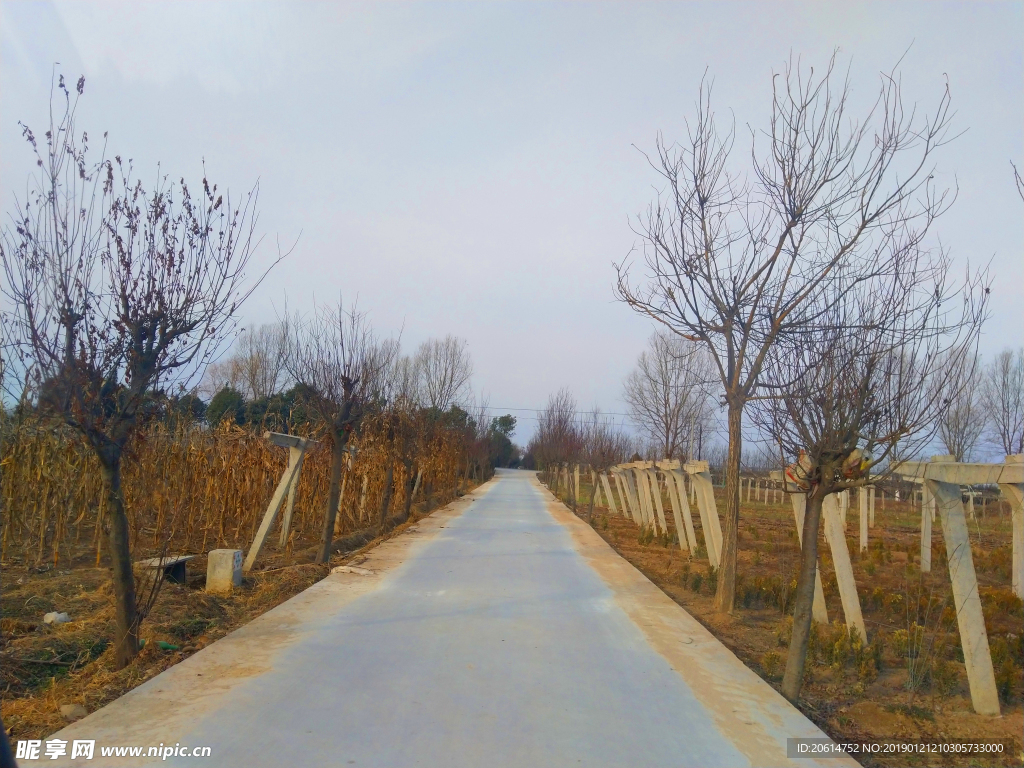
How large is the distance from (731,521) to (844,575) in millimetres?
1458

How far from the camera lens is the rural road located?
427 cm

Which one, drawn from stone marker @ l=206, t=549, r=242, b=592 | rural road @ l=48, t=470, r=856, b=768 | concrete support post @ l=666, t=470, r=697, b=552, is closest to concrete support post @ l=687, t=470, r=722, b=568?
concrete support post @ l=666, t=470, r=697, b=552

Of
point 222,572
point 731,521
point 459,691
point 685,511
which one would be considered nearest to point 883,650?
point 731,521

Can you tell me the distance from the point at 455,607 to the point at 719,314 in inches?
178

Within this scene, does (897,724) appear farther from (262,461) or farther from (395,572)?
(262,461)

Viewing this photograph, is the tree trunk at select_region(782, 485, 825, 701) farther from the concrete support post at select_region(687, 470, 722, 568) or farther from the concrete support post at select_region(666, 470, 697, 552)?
the concrete support post at select_region(666, 470, 697, 552)

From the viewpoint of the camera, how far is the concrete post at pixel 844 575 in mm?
7594

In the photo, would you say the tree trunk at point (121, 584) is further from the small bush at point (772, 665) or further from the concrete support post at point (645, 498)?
the concrete support post at point (645, 498)

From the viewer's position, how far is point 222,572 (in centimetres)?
905

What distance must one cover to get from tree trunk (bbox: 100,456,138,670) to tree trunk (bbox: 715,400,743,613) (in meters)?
6.28

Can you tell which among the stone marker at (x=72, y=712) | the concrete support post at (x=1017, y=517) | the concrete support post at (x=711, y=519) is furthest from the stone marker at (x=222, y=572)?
the concrete support post at (x=1017, y=517)

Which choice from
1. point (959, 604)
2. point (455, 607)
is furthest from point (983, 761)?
point (455, 607)

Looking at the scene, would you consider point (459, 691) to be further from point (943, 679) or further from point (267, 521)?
point (267, 521)

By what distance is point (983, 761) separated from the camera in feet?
15.2
